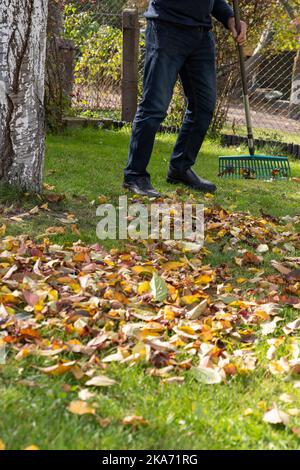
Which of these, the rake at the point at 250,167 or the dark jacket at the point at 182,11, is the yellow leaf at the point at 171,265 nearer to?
the dark jacket at the point at 182,11

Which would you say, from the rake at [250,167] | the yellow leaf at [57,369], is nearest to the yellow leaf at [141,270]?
the yellow leaf at [57,369]

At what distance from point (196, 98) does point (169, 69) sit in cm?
44

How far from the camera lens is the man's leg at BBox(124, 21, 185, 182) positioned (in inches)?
204

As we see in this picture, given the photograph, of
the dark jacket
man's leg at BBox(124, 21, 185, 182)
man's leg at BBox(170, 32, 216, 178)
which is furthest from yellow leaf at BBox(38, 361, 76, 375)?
man's leg at BBox(170, 32, 216, 178)

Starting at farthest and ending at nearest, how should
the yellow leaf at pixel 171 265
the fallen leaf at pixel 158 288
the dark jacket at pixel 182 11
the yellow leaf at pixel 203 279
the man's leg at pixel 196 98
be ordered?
the man's leg at pixel 196 98
the dark jacket at pixel 182 11
the yellow leaf at pixel 171 265
the yellow leaf at pixel 203 279
the fallen leaf at pixel 158 288

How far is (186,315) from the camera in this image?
123 inches

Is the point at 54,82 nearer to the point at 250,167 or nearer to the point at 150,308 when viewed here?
the point at 250,167

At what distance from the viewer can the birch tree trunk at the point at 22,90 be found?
4.40 meters

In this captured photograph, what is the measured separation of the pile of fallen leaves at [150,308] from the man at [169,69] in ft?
4.12

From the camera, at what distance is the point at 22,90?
4.50 m

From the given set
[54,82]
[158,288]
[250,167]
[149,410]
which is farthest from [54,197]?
[54,82]
